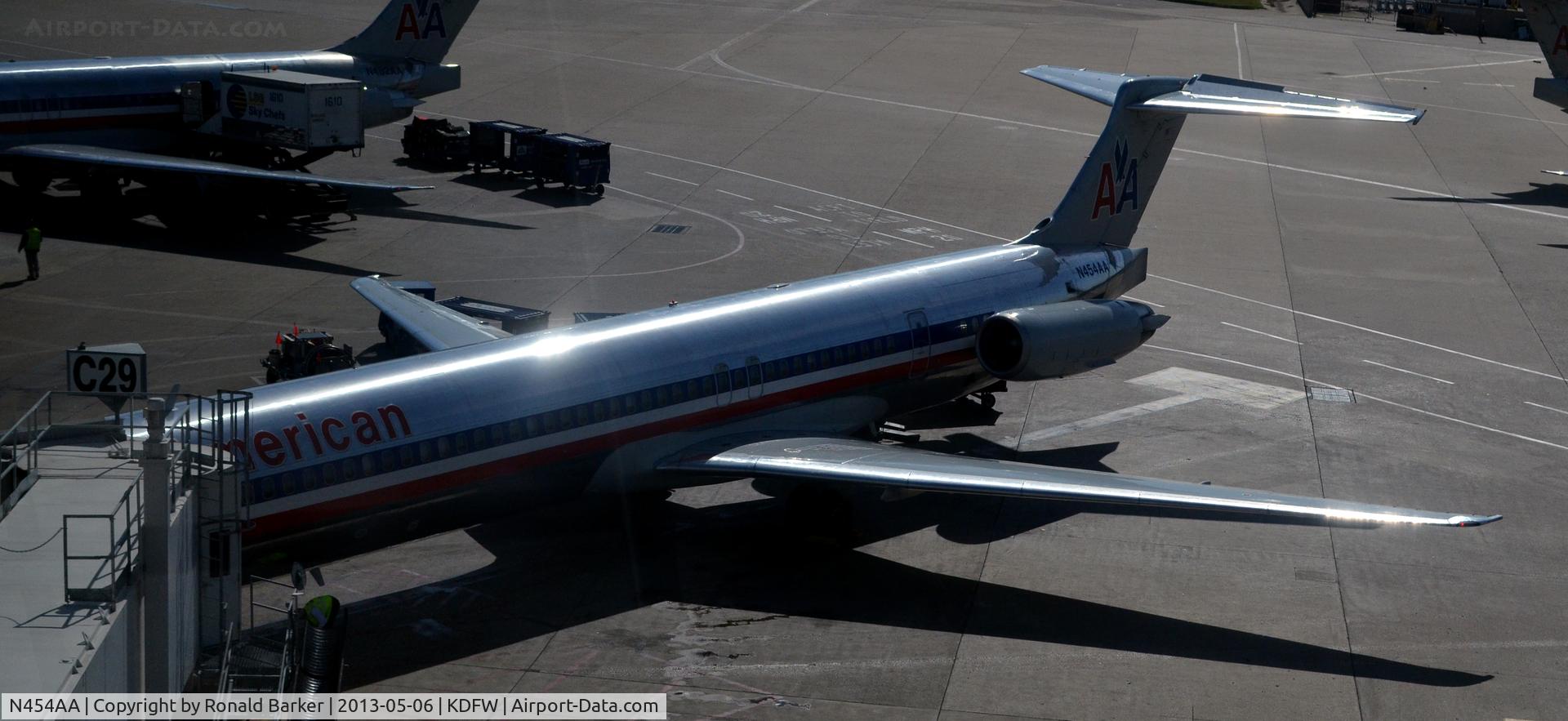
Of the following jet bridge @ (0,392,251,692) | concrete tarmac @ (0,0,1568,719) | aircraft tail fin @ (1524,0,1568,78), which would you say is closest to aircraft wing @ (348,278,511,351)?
concrete tarmac @ (0,0,1568,719)

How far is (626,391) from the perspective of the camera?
22.3m

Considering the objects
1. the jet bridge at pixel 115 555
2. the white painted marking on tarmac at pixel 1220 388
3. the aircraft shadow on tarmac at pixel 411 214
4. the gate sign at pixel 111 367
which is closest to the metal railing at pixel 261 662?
the jet bridge at pixel 115 555

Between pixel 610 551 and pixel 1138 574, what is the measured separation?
833cm

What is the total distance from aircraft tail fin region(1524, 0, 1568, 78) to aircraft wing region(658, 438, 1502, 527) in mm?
41048

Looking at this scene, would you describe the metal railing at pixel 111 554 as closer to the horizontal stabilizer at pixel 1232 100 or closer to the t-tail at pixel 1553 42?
→ the horizontal stabilizer at pixel 1232 100

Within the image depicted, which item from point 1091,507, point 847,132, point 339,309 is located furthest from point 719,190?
point 1091,507

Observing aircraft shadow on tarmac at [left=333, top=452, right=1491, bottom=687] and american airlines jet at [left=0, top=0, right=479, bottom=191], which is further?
american airlines jet at [left=0, top=0, right=479, bottom=191]

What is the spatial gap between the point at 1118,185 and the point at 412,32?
28921 millimetres

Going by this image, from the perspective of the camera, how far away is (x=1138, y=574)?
2280 cm

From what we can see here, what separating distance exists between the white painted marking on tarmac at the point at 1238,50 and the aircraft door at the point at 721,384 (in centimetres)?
5307

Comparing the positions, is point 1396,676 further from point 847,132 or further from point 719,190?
point 847,132

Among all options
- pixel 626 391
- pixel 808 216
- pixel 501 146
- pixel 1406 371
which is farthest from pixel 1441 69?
pixel 626 391

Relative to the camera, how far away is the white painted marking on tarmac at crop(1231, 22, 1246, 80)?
235 feet

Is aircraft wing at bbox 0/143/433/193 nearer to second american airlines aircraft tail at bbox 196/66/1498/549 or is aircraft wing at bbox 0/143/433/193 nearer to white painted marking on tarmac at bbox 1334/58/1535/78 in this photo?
second american airlines aircraft tail at bbox 196/66/1498/549
